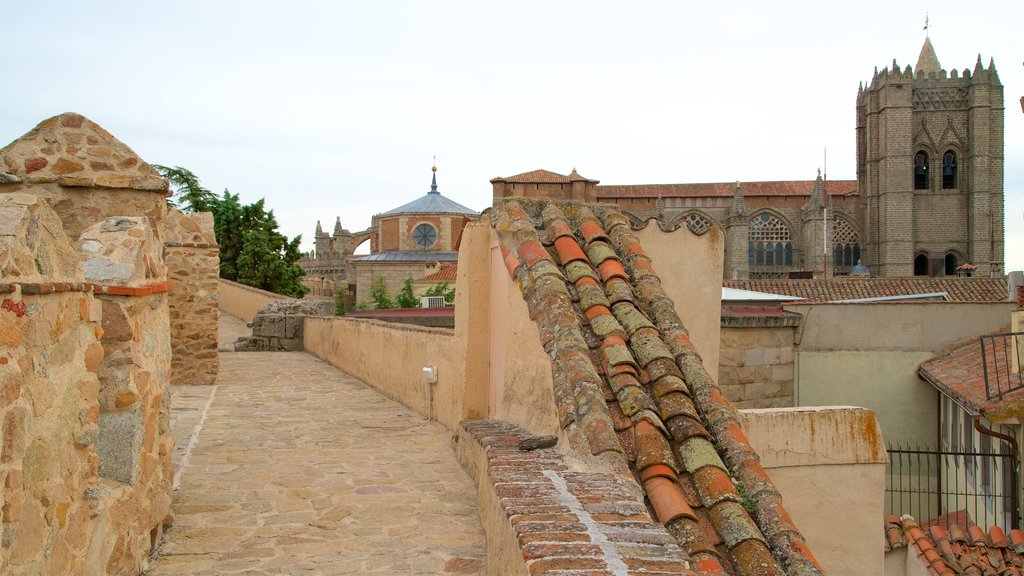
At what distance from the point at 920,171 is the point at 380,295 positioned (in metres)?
42.3

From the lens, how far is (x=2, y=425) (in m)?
2.23

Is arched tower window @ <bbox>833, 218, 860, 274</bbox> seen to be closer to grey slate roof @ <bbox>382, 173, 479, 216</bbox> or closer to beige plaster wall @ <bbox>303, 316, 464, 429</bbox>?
grey slate roof @ <bbox>382, 173, 479, 216</bbox>

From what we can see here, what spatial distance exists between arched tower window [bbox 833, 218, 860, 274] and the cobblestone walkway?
58.2 meters

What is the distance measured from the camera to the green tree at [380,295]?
40.5m

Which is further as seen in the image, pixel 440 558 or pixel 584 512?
pixel 440 558

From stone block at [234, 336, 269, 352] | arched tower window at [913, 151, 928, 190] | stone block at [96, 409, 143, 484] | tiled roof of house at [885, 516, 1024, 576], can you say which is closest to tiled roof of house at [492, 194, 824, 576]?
stone block at [96, 409, 143, 484]

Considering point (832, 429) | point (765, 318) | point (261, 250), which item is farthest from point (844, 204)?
point (832, 429)

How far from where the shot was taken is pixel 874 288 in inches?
1033

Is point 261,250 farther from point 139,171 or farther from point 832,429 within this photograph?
point 832,429

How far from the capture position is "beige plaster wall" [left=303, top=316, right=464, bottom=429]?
701 centimetres

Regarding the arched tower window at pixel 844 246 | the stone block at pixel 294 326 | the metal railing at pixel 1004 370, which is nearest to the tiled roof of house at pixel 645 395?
the metal railing at pixel 1004 370

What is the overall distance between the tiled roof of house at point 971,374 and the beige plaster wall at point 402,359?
6051 mm

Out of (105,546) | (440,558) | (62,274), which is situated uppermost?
(62,274)

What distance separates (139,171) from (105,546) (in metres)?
3.54
